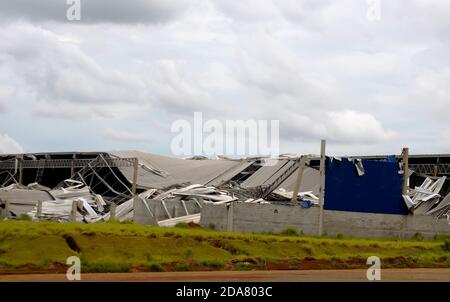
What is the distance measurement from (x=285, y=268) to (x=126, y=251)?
5.02 m

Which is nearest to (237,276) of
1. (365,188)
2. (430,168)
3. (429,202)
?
(365,188)

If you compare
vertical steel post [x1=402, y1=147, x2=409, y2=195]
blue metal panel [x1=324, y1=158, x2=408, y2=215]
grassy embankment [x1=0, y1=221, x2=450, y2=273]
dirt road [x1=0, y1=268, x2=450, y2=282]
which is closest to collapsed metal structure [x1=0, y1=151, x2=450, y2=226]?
vertical steel post [x1=402, y1=147, x2=409, y2=195]

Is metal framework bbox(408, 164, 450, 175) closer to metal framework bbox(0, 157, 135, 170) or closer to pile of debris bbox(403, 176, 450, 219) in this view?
pile of debris bbox(403, 176, 450, 219)

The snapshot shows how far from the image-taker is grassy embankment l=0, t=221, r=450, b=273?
76.2 ft

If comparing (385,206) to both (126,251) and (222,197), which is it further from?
(126,251)

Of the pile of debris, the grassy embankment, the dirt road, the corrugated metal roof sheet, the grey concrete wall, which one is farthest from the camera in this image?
the corrugated metal roof sheet

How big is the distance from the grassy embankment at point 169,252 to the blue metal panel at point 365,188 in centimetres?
629

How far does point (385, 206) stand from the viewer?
39.4m

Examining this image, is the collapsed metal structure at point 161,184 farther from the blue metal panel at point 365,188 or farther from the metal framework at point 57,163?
the blue metal panel at point 365,188

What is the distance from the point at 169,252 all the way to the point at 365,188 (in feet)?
50.9

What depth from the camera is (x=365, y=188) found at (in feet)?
127

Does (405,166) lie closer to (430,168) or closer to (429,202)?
(429,202)

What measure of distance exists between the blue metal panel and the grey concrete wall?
0.52 m
